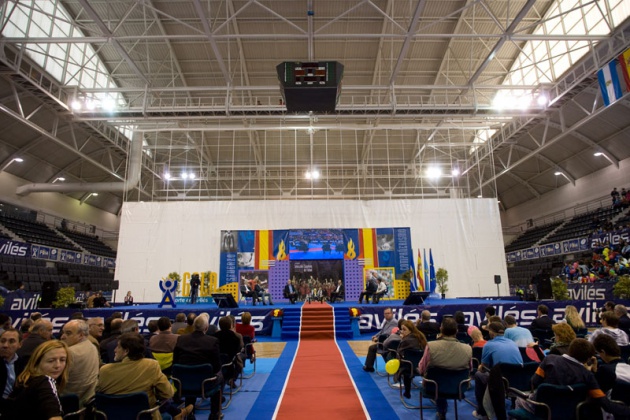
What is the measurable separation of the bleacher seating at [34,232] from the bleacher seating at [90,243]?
1.16m

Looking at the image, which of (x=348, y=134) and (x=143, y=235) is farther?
(x=348, y=134)

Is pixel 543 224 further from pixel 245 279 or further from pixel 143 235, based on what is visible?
pixel 143 235

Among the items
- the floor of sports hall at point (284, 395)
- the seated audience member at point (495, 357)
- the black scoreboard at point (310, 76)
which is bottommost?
the floor of sports hall at point (284, 395)

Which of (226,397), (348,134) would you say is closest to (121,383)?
(226,397)

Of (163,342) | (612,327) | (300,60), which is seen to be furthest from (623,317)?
(300,60)

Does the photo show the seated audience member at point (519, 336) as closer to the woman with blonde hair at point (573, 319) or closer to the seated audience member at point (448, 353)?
the seated audience member at point (448, 353)

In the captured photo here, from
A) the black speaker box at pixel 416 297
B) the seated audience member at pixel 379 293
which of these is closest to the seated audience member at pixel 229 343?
the black speaker box at pixel 416 297

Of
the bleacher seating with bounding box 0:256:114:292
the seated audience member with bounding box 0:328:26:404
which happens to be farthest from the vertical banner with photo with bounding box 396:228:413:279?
the bleacher seating with bounding box 0:256:114:292

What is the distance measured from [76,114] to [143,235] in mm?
6002

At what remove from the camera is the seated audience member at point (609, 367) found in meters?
2.72

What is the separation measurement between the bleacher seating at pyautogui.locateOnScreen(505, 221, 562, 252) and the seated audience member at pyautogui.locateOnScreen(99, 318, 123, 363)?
1009 inches

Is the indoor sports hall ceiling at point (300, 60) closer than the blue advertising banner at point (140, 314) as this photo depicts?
No

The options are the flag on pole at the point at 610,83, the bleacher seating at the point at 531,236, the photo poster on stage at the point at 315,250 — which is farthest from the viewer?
the bleacher seating at the point at 531,236

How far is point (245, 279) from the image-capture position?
16.6 meters
